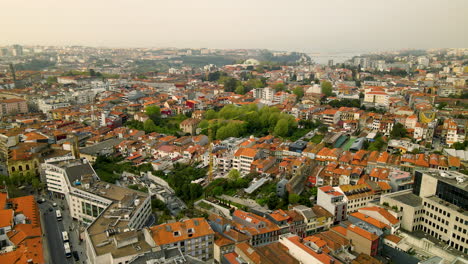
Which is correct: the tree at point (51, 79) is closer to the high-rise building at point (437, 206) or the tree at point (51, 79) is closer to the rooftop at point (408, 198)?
the high-rise building at point (437, 206)

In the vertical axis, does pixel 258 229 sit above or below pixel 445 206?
below

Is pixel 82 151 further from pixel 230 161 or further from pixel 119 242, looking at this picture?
pixel 119 242

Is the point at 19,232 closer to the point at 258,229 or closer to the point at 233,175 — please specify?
the point at 258,229

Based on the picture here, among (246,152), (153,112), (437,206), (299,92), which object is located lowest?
(246,152)

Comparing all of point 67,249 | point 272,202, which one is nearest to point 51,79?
→ point 67,249

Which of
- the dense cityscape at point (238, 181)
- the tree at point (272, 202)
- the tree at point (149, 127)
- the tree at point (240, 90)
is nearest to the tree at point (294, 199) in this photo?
the dense cityscape at point (238, 181)

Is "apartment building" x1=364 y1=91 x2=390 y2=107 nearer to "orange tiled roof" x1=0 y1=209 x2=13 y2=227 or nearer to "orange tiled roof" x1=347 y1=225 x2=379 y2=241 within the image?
"orange tiled roof" x1=347 y1=225 x2=379 y2=241
